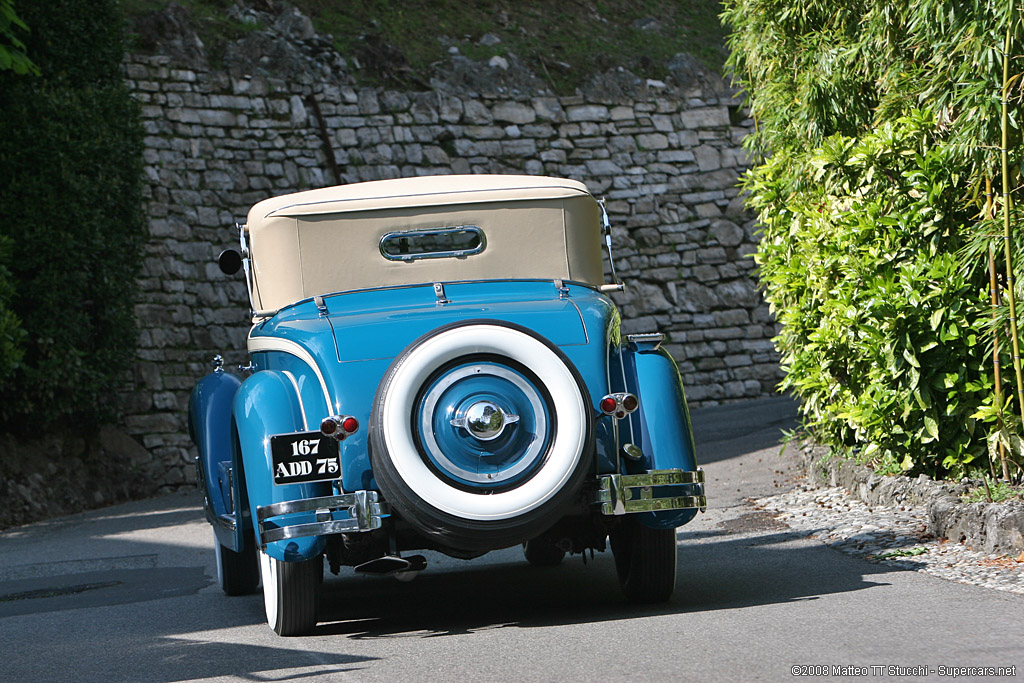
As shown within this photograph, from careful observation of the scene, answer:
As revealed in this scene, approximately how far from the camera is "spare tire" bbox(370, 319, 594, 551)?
15.3 ft

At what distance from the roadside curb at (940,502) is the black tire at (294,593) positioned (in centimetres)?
332

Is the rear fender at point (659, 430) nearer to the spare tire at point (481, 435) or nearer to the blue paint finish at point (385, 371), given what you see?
the blue paint finish at point (385, 371)

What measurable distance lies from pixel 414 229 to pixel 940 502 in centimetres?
327

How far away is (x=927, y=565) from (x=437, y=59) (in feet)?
43.1

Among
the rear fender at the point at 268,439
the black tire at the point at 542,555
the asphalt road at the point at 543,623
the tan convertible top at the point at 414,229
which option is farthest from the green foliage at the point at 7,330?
the rear fender at the point at 268,439

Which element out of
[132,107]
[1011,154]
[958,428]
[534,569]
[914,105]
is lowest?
[534,569]

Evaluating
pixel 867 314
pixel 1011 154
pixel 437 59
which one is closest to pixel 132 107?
pixel 437 59

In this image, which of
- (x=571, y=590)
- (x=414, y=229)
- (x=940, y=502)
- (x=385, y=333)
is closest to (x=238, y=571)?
(x=571, y=590)

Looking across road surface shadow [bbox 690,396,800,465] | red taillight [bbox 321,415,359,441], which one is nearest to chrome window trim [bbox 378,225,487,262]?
red taillight [bbox 321,415,359,441]

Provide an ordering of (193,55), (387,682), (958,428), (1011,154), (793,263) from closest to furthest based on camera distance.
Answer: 1. (387,682)
2. (1011,154)
3. (958,428)
4. (793,263)
5. (193,55)

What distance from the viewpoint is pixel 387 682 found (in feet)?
13.7

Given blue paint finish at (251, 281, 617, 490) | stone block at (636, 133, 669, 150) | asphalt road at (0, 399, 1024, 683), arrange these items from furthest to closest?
stone block at (636, 133, 669, 150) < blue paint finish at (251, 281, 617, 490) < asphalt road at (0, 399, 1024, 683)

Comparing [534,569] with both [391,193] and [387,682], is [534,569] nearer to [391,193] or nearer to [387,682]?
[391,193]

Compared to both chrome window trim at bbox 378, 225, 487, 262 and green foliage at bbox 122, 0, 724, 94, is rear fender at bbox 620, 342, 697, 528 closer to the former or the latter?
chrome window trim at bbox 378, 225, 487, 262
